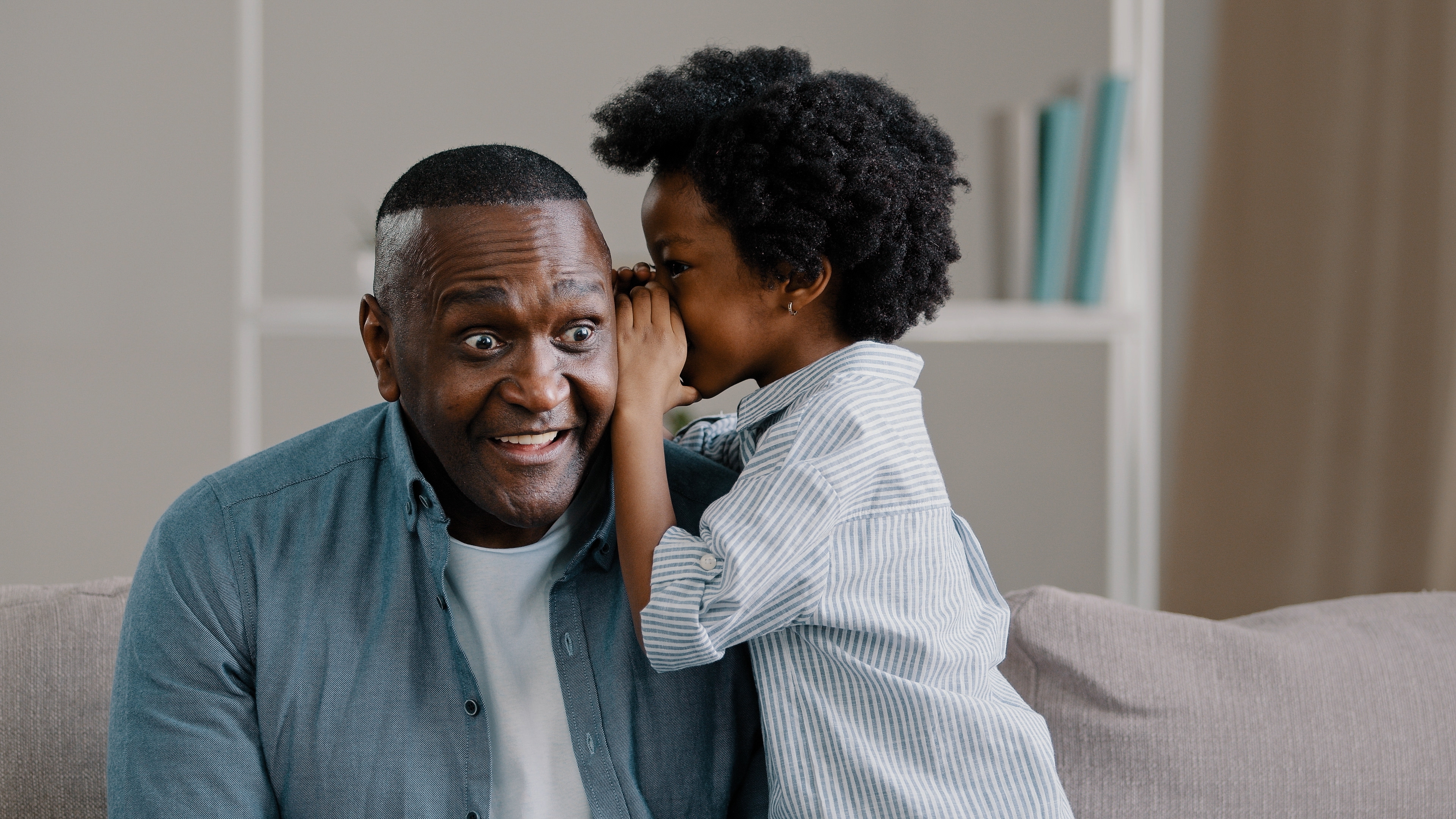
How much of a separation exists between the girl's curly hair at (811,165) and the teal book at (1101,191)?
93 centimetres

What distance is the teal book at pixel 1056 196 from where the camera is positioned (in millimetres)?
2318

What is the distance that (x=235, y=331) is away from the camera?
6.90ft

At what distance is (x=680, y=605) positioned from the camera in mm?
1185

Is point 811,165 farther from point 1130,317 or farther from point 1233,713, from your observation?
point 1130,317

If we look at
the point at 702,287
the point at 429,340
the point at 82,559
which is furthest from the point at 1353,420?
the point at 82,559

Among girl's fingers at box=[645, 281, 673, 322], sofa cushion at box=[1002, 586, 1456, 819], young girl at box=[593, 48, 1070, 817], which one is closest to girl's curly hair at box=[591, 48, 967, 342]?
young girl at box=[593, 48, 1070, 817]

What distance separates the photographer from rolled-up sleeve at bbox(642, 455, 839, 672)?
1.19 meters

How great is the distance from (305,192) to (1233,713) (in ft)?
7.53

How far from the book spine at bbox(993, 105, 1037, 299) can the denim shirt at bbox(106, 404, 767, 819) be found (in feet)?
4.29

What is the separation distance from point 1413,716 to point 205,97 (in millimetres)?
2151

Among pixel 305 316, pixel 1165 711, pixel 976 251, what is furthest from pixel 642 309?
pixel 976 251

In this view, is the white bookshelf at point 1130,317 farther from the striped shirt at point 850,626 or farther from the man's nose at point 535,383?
the man's nose at point 535,383

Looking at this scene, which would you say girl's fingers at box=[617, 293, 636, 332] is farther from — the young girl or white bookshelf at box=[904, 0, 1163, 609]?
white bookshelf at box=[904, 0, 1163, 609]

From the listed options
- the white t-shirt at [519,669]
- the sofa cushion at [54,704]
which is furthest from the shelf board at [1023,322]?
the sofa cushion at [54,704]
